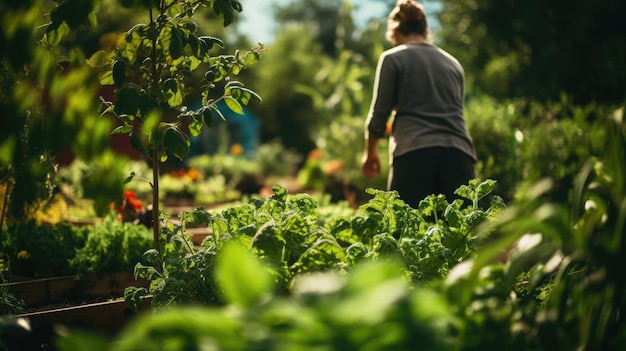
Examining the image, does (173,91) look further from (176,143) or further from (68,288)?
(68,288)

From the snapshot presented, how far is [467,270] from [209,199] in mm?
8357

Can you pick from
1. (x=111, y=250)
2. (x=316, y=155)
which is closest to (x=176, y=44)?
(x=111, y=250)

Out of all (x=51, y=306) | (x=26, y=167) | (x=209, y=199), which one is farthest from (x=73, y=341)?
(x=209, y=199)

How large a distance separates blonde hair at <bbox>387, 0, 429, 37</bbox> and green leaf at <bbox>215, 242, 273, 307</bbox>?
139 inches

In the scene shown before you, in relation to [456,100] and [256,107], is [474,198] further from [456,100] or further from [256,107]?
[256,107]

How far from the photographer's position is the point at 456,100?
441 cm

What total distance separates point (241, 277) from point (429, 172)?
322 cm

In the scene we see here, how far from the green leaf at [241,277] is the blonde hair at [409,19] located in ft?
11.6

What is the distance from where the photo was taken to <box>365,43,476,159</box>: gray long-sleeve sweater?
4281mm

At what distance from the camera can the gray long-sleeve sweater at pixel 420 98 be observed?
4281mm

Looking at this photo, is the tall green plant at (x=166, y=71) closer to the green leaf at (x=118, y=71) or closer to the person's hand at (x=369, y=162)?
the green leaf at (x=118, y=71)

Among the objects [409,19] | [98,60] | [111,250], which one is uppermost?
[409,19]

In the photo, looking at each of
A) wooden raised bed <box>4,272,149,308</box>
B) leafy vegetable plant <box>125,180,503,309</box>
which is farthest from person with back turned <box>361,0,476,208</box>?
wooden raised bed <box>4,272,149,308</box>

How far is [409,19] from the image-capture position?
4.47 m
